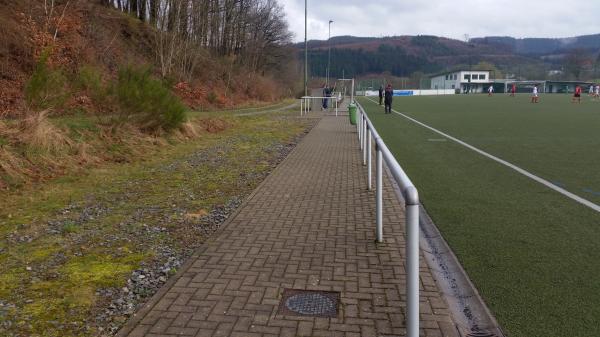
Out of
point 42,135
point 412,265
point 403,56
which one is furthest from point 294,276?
point 403,56

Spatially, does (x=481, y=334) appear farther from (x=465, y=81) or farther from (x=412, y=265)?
(x=465, y=81)

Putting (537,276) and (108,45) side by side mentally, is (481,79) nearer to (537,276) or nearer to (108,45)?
(108,45)

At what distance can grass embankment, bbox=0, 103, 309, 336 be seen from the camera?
12.2ft

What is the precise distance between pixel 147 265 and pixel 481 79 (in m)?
129

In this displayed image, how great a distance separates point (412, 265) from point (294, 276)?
1.75 m

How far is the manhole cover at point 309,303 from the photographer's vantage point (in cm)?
365

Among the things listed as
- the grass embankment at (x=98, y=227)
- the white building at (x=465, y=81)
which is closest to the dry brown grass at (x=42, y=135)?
the grass embankment at (x=98, y=227)

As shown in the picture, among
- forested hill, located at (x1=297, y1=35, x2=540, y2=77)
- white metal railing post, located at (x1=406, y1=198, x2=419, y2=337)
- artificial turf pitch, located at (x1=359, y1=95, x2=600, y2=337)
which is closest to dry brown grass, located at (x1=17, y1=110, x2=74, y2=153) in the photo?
artificial turf pitch, located at (x1=359, y1=95, x2=600, y2=337)

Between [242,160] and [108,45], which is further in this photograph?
[108,45]

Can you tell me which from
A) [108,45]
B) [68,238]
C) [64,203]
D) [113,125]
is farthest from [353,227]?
[108,45]

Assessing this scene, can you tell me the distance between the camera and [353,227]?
5812 mm

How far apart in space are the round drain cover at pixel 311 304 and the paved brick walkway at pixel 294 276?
9 cm

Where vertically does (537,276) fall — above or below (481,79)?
below

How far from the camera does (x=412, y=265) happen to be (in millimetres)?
2775
